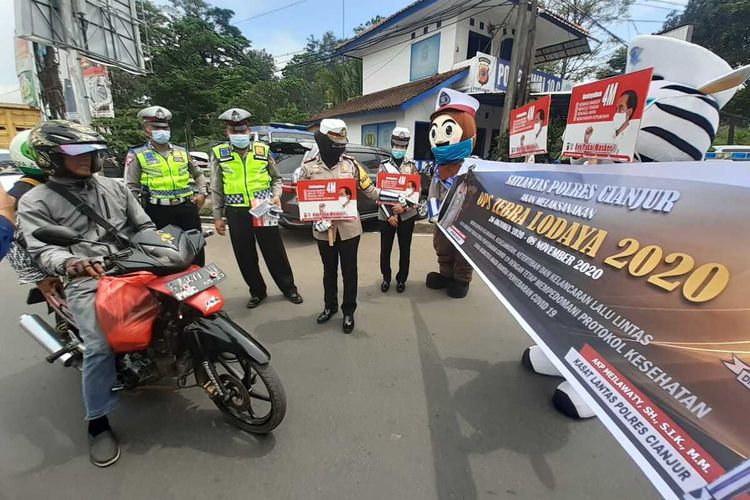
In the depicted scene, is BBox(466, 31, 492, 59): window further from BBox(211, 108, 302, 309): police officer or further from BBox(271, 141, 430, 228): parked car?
BBox(211, 108, 302, 309): police officer

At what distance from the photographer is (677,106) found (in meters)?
2.06

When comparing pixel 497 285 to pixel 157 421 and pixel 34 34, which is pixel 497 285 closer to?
pixel 157 421

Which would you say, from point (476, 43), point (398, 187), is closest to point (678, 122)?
point (398, 187)

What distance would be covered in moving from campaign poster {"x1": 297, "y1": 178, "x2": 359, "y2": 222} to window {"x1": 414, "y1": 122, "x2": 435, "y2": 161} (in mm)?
10573

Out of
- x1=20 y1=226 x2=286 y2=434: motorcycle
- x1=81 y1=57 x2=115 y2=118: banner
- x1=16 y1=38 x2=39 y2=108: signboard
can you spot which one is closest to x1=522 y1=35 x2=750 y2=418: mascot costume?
x1=20 y1=226 x2=286 y2=434: motorcycle

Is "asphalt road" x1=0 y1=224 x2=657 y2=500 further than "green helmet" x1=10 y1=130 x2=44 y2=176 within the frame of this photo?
No

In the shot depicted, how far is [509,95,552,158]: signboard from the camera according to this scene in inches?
118

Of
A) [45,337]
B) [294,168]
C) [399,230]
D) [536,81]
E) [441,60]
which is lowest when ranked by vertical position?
[45,337]

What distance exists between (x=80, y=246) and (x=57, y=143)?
0.56m

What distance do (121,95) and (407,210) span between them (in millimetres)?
25986

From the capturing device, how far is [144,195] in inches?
136

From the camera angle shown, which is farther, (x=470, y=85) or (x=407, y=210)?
(x=470, y=85)

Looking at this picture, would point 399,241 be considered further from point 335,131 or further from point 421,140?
point 421,140

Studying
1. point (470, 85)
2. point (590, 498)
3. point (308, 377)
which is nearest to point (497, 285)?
point (590, 498)
